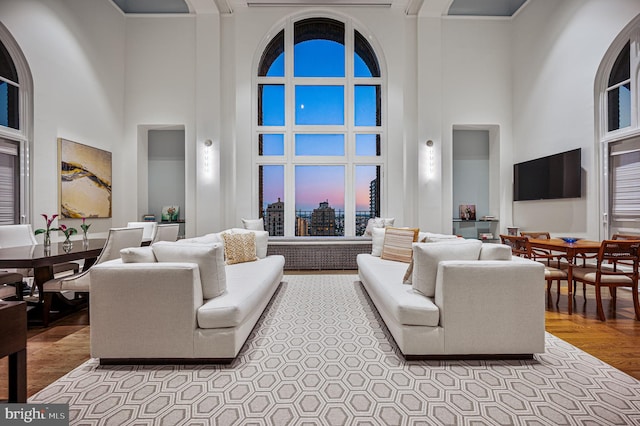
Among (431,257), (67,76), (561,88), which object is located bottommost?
(431,257)

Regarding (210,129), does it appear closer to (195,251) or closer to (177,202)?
(177,202)

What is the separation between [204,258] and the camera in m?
2.23

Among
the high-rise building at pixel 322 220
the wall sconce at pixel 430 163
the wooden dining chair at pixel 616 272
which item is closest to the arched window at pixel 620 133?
the wooden dining chair at pixel 616 272

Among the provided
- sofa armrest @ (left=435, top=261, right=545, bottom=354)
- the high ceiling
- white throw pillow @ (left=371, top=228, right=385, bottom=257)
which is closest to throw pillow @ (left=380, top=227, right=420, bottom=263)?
white throw pillow @ (left=371, top=228, right=385, bottom=257)

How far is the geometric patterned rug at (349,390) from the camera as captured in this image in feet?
5.16

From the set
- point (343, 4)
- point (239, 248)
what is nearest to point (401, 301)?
point (239, 248)

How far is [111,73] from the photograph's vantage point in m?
6.18

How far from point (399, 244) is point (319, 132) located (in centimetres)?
394

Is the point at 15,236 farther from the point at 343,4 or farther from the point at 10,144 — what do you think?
the point at 343,4

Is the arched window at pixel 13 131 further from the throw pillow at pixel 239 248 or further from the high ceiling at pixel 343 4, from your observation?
the throw pillow at pixel 239 248

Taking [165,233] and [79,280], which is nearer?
[79,280]

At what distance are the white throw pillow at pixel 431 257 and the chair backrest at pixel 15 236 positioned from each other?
4.34 m

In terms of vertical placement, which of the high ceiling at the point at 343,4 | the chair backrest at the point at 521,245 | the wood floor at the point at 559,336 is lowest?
the wood floor at the point at 559,336

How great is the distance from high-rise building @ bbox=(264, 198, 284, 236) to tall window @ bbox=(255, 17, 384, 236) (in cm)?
2
